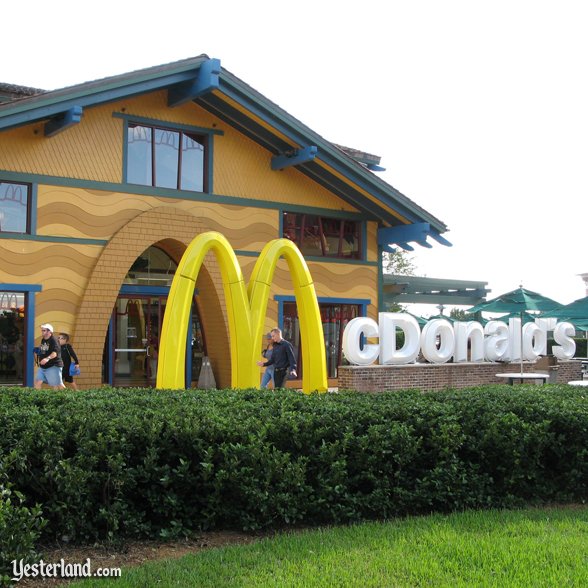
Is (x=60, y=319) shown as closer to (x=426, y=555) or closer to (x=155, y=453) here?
(x=155, y=453)

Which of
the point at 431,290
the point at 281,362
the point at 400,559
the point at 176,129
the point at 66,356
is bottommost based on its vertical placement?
the point at 400,559

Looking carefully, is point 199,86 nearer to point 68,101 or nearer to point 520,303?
point 68,101

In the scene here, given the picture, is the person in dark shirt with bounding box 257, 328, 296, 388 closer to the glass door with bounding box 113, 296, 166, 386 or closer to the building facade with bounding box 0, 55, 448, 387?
the building facade with bounding box 0, 55, 448, 387

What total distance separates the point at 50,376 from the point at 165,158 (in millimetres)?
6192

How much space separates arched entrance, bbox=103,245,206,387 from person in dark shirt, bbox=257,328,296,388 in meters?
5.06

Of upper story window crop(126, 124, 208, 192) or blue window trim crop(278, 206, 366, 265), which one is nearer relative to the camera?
upper story window crop(126, 124, 208, 192)

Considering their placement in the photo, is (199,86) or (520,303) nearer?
(199,86)

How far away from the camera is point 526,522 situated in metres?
6.46

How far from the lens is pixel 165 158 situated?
18.6 metres

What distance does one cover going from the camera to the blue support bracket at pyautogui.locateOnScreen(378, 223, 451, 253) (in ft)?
69.3

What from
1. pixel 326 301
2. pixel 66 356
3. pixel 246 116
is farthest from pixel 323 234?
pixel 66 356

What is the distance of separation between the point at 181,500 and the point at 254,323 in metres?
7.49

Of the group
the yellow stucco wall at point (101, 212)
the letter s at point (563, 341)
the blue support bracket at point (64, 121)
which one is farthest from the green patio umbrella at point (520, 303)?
the blue support bracket at point (64, 121)

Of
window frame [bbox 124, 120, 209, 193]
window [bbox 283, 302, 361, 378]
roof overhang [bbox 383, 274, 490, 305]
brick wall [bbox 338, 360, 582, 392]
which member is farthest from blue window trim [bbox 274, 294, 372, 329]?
roof overhang [bbox 383, 274, 490, 305]
